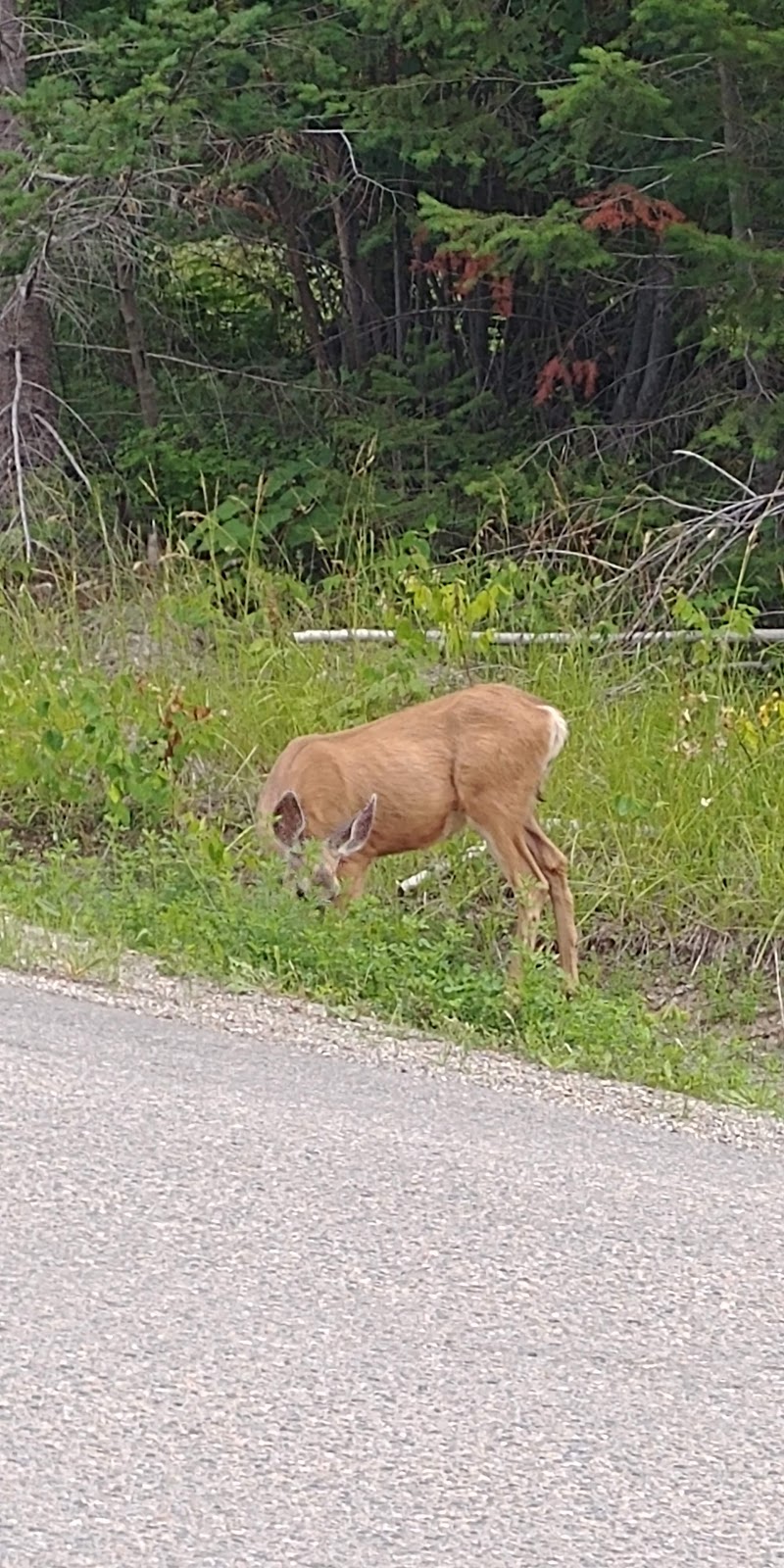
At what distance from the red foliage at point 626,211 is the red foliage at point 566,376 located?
5.92 feet

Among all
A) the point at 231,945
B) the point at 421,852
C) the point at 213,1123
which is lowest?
the point at 421,852

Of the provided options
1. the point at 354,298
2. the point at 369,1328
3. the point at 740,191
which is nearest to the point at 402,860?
the point at 740,191

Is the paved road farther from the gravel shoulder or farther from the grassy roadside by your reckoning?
the grassy roadside

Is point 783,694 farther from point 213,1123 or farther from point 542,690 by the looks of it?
point 213,1123

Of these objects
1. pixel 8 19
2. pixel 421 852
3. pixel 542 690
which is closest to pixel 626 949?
pixel 421 852

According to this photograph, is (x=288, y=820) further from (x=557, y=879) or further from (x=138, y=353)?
(x=138, y=353)

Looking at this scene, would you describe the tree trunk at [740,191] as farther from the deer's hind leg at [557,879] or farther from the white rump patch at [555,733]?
the deer's hind leg at [557,879]

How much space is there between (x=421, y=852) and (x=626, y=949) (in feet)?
3.51

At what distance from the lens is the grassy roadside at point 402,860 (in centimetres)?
728

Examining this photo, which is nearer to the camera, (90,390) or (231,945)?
(231,945)

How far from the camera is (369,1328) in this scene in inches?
161

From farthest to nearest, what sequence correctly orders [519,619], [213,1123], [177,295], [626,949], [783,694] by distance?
[177,295], [519,619], [783,694], [626,949], [213,1123]

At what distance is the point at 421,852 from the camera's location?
970cm

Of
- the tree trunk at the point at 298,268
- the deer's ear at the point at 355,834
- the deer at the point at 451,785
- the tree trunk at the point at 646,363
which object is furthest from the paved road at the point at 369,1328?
the tree trunk at the point at 298,268
